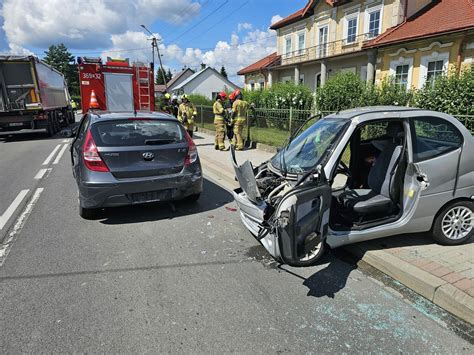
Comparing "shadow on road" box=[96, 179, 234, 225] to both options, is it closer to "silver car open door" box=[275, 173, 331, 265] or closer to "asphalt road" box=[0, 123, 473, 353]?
"asphalt road" box=[0, 123, 473, 353]

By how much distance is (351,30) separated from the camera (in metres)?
24.3

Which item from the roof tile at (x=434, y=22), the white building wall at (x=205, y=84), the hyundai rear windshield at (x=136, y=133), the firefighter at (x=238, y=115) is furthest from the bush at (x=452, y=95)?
the white building wall at (x=205, y=84)

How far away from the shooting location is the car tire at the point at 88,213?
5.05 metres

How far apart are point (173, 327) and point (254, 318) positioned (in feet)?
2.10

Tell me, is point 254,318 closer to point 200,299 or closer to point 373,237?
point 200,299

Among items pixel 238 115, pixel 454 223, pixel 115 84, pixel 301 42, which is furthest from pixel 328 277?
pixel 301 42

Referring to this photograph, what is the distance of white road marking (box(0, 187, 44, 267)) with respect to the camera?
13.3 ft

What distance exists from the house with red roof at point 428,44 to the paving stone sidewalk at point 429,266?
13723mm

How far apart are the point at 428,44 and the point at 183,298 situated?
784 inches

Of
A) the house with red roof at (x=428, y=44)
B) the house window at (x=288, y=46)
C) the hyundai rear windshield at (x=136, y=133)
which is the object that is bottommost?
the hyundai rear windshield at (x=136, y=133)

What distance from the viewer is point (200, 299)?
3086 millimetres

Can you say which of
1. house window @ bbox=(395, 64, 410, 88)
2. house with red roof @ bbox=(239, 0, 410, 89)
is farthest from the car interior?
house with red roof @ bbox=(239, 0, 410, 89)

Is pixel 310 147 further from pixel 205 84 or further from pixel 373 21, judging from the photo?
pixel 205 84

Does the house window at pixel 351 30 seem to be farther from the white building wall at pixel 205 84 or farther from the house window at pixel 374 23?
the white building wall at pixel 205 84
